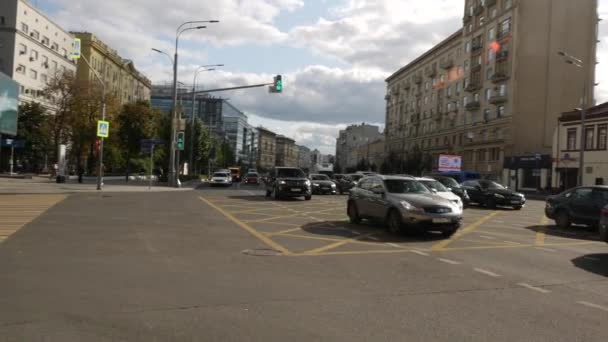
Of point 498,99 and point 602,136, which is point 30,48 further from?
point 602,136

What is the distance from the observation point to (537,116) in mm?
55656

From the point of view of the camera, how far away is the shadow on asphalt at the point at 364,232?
38.0ft

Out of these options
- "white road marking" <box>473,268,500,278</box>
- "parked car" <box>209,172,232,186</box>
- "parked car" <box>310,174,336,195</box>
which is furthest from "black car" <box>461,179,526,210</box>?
"parked car" <box>209,172,232,186</box>

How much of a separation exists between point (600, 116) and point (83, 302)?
1866 inches

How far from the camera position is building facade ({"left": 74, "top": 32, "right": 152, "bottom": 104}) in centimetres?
7050

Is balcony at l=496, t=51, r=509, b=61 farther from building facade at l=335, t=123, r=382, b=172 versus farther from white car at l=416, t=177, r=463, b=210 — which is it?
building facade at l=335, t=123, r=382, b=172

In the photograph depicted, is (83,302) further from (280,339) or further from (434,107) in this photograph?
(434,107)

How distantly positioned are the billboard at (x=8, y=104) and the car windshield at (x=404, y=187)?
34.6 metres

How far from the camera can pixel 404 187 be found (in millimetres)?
13258

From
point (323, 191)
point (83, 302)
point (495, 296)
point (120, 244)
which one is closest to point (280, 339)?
point (83, 302)

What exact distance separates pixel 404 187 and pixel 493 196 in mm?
12953

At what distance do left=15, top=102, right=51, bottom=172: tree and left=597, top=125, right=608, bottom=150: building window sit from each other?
51450 mm

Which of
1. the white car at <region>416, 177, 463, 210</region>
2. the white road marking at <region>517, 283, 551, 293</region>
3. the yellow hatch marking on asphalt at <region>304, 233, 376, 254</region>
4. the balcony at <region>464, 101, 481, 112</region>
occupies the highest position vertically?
the balcony at <region>464, 101, 481, 112</region>

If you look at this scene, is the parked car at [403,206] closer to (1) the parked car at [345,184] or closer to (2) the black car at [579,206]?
(2) the black car at [579,206]
